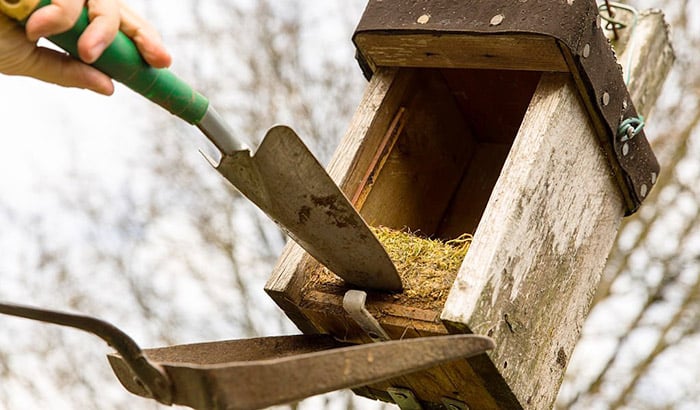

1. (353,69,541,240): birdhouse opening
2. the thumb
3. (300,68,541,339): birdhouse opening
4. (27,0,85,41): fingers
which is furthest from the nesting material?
(27,0,85,41): fingers

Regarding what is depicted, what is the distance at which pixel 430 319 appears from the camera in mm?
1359

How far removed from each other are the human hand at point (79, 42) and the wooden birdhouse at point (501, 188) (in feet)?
1.68

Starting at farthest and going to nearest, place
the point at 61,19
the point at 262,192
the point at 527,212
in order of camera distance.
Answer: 1. the point at 527,212
2. the point at 262,192
3. the point at 61,19

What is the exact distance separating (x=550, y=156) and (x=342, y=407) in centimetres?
278

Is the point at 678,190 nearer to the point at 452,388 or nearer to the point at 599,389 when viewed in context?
the point at 599,389

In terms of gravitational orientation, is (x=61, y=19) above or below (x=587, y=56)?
above

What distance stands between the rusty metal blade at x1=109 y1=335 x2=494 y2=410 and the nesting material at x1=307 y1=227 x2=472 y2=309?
0.28 meters

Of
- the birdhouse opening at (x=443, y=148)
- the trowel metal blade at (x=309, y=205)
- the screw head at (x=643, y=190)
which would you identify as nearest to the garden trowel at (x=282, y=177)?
the trowel metal blade at (x=309, y=205)

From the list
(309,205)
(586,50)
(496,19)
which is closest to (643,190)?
(586,50)

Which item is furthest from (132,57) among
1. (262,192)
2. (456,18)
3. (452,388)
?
(452,388)

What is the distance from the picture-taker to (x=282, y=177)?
1.27 meters

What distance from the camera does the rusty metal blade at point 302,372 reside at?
998 millimetres

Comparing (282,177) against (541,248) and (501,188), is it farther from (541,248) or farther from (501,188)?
(541,248)

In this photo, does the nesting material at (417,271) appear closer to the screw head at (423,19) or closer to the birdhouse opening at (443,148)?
the birdhouse opening at (443,148)
